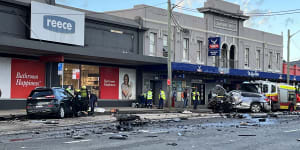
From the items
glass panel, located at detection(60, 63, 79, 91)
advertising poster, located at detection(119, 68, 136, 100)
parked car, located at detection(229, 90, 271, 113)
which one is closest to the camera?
parked car, located at detection(229, 90, 271, 113)

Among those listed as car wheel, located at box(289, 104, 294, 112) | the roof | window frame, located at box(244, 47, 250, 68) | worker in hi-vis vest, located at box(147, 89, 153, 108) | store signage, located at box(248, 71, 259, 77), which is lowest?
car wheel, located at box(289, 104, 294, 112)

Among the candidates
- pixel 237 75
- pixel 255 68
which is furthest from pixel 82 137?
pixel 255 68

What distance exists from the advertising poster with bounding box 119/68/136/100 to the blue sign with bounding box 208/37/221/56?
8.65 meters

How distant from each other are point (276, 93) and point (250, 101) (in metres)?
3.89

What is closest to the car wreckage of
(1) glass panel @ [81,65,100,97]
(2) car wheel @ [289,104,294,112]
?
(2) car wheel @ [289,104,294,112]

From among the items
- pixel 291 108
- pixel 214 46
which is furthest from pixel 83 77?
pixel 291 108

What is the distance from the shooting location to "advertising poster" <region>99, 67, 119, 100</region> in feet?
105

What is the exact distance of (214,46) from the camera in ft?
128

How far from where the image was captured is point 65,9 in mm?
27703

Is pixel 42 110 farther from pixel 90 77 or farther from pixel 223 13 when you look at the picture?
pixel 223 13

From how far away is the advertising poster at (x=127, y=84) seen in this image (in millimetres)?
33531

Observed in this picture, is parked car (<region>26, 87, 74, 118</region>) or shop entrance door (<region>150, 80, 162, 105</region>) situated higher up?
shop entrance door (<region>150, 80, 162, 105</region>)

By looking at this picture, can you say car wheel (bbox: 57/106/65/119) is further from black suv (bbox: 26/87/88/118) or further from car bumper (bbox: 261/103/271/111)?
car bumper (bbox: 261/103/271/111)

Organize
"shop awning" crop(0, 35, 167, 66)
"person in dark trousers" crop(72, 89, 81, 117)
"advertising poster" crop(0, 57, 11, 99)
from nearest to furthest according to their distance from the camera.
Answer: "person in dark trousers" crop(72, 89, 81, 117)
"shop awning" crop(0, 35, 167, 66)
"advertising poster" crop(0, 57, 11, 99)
